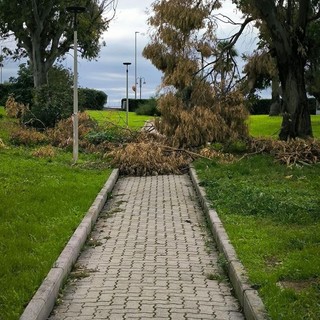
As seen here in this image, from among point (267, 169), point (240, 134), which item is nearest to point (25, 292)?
point (267, 169)

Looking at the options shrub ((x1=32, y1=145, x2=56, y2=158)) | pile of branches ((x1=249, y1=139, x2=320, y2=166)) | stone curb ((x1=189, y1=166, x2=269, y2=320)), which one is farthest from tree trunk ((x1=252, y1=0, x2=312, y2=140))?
stone curb ((x1=189, y1=166, x2=269, y2=320))

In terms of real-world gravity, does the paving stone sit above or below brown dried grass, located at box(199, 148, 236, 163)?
below

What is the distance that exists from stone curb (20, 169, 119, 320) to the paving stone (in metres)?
0.14

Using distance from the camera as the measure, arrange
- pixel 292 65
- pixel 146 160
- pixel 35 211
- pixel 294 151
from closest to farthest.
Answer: pixel 35 211 < pixel 146 160 < pixel 294 151 < pixel 292 65

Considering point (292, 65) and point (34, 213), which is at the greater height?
point (292, 65)

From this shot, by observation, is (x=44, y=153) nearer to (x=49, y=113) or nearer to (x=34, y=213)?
(x=49, y=113)

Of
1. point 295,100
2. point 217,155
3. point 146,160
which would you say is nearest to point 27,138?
point 146,160

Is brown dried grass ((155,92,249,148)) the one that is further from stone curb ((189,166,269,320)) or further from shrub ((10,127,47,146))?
stone curb ((189,166,269,320))

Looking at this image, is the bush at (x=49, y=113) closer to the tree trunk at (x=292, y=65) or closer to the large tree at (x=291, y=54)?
the large tree at (x=291, y=54)

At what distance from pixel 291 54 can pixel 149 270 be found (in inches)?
585

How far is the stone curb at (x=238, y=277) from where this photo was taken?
5.87 meters

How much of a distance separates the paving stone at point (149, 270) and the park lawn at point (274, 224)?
18.5 inches

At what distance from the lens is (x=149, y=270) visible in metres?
7.88

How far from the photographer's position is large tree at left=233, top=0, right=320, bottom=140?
20.8 m
